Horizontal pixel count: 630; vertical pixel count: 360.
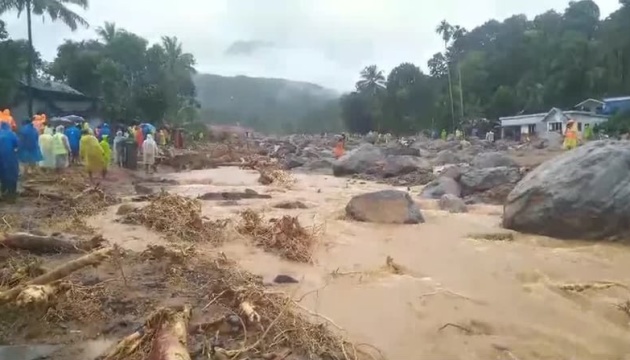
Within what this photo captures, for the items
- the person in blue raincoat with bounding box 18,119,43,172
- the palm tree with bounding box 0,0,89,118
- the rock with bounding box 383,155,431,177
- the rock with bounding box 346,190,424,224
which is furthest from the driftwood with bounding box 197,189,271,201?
the palm tree with bounding box 0,0,89,118

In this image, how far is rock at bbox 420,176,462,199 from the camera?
13473 mm

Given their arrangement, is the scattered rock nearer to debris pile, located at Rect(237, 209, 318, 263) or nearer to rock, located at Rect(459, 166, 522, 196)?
debris pile, located at Rect(237, 209, 318, 263)

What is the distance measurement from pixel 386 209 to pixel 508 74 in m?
51.4

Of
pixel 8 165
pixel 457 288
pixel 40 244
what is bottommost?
pixel 457 288

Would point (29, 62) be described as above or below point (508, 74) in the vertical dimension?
below

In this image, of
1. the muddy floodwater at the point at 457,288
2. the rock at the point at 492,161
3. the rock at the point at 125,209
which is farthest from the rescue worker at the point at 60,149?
the rock at the point at 492,161

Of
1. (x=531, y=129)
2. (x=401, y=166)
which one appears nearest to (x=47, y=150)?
(x=401, y=166)

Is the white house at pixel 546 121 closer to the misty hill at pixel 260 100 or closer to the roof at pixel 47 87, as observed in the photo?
the roof at pixel 47 87

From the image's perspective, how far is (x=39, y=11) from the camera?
29.4 metres

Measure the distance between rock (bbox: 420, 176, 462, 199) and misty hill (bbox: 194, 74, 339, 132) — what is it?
3377 inches

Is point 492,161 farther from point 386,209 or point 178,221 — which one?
point 178,221

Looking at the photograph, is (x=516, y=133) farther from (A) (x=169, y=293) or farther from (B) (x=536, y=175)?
(A) (x=169, y=293)

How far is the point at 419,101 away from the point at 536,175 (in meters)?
59.5

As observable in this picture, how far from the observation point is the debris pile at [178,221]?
25.7ft
